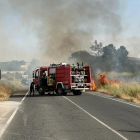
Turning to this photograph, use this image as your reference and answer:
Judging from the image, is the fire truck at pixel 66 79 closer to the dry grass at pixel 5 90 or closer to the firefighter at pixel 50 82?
the firefighter at pixel 50 82

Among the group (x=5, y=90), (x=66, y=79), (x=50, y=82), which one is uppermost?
(x=66, y=79)

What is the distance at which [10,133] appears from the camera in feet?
30.4

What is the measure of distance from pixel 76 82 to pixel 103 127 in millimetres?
19255

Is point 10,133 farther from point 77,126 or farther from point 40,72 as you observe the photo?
point 40,72

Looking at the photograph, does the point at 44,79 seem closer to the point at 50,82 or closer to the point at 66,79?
the point at 50,82

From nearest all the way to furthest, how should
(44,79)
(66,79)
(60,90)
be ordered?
(66,79) < (60,90) < (44,79)

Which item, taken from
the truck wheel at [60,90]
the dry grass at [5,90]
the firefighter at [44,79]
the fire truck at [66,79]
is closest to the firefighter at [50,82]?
the fire truck at [66,79]

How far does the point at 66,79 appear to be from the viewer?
2927 cm

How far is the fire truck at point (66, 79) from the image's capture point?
95.7 feet

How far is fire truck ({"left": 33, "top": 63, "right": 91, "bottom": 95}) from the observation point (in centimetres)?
2916

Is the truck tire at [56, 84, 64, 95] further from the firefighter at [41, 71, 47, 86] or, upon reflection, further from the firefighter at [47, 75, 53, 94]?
the firefighter at [41, 71, 47, 86]

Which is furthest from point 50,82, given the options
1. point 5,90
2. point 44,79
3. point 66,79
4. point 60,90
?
point 5,90

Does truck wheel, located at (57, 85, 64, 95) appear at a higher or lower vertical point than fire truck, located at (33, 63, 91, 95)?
lower

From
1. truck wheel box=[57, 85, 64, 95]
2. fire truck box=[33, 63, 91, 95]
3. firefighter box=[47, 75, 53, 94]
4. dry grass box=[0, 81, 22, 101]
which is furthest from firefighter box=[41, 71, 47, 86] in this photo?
dry grass box=[0, 81, 22, 101]
